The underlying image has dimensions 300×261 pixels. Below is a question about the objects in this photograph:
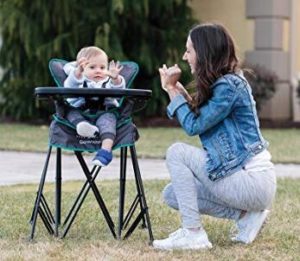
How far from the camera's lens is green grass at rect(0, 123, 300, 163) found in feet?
35.6

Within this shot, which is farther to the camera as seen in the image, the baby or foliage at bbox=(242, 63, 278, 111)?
foliage at bbox=(242, 63, 278, 111)

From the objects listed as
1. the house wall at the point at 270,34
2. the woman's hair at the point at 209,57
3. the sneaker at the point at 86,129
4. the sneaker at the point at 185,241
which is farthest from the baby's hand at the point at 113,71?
the house wall at the point at 270,34

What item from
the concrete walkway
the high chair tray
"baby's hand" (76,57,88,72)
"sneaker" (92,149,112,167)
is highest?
"baby's hand" (76,57,88,72)

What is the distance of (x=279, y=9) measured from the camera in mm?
17453

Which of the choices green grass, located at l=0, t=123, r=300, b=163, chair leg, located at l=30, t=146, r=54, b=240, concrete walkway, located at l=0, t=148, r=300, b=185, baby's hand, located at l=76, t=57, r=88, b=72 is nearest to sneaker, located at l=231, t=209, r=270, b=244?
chair leg, located at l=30, t=146, r=54, b=240

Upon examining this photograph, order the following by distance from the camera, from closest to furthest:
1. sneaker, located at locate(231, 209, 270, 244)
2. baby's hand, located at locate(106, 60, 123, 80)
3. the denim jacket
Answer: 1. the denim jacket
2. sneaker, located at locate(231, 209, 270, 244)
3. baby's hand, located at locate(106, 60, 123, 80)

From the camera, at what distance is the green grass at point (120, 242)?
4.54m

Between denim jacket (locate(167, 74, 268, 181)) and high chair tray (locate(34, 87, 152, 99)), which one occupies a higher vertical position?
high chair tray (locate(34, 87, 152, 99))

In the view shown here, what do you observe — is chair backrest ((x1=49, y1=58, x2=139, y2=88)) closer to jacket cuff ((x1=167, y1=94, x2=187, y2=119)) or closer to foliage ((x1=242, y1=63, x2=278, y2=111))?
jacket cuff ((x1=167, y1=94, x2=187, y2=119))

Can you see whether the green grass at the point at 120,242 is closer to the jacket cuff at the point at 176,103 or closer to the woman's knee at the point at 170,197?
the woman's knee at the point at 170,197

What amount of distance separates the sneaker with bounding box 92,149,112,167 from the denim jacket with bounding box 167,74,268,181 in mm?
461

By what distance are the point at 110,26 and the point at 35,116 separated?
8.74ft

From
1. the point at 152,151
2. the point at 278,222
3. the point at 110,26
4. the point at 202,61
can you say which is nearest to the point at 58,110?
the point at 202,61

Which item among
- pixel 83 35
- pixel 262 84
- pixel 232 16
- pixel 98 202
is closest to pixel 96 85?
pixel 98 202
